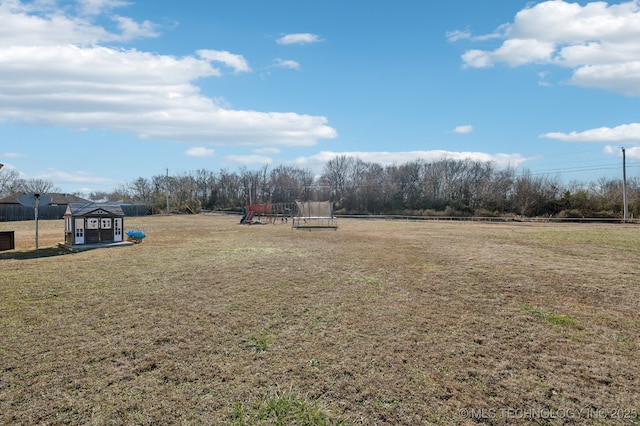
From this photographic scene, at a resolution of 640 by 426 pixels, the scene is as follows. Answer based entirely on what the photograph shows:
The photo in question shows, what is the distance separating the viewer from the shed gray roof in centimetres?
1314

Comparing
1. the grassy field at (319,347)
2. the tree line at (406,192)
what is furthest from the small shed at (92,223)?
the tree line at (406,192)

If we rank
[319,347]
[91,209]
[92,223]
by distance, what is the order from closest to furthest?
[319,347] → [91,209] → [92,223]

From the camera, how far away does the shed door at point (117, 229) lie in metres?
14.2

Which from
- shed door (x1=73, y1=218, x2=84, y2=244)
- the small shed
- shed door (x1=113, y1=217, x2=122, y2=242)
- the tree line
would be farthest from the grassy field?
the tree line

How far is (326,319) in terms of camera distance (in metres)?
5.20

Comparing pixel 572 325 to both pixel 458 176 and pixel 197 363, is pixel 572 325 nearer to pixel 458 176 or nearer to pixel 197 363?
pixel 197 363

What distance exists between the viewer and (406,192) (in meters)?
56.6

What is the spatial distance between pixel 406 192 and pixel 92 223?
1900 inches

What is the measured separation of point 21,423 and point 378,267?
7.47 metres

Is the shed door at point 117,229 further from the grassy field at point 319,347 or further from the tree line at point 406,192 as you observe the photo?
the tree line at point 406,192

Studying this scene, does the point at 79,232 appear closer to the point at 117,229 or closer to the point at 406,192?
the point at 117,229

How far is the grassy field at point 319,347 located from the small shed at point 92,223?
200 inches

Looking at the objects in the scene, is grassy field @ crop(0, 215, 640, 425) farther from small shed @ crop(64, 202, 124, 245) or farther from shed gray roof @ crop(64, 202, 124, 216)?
shed gray roof @ crop(64, 202, 124, 216)

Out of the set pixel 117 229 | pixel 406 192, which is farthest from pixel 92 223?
pixel 406 192
